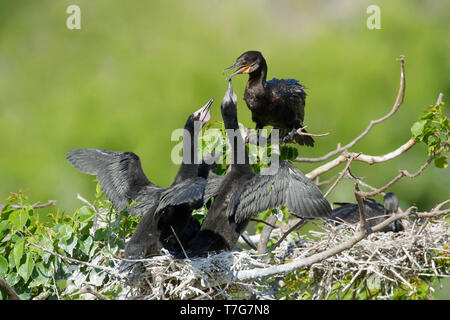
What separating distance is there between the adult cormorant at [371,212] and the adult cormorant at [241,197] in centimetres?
131

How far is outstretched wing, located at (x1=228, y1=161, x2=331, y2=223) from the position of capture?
4609 mm

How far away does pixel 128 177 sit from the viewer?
5.23 meters

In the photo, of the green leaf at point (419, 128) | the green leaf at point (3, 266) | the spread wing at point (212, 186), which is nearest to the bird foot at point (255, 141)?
the spread wing at point (212, 186)

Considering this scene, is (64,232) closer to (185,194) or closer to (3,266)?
(3,266)

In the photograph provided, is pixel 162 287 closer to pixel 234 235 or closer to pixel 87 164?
pixel 234 235

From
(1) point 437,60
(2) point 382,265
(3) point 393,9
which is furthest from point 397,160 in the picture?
(2) point 382,265

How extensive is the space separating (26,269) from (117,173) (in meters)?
1.03

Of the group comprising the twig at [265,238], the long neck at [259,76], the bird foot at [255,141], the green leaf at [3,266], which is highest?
the long neck at [259,76]

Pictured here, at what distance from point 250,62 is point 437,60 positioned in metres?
12.0

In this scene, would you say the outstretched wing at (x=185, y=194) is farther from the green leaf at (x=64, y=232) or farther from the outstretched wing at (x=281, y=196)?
the green leaf at (x=64, y=232)

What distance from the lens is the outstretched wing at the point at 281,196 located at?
4609mm

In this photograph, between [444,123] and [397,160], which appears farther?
[397,160]

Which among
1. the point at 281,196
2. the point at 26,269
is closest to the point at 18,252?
the point at 26,269

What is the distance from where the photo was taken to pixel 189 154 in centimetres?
531
